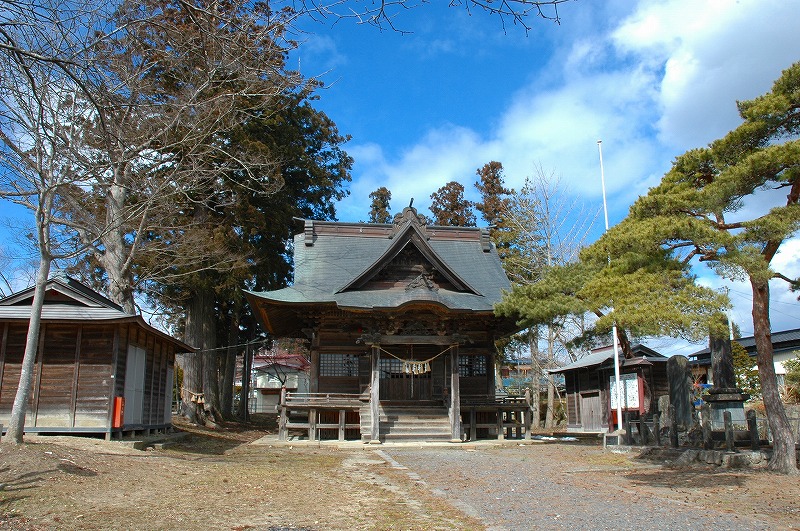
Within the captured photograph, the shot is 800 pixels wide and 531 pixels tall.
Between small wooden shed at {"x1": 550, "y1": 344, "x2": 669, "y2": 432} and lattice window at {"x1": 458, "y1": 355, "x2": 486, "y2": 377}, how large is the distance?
5.18 meters

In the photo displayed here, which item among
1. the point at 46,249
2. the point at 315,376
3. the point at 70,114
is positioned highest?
the point at 70,114

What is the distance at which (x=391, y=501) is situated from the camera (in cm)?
→ 809

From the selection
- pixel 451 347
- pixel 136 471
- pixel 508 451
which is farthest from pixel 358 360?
pixel 136 471

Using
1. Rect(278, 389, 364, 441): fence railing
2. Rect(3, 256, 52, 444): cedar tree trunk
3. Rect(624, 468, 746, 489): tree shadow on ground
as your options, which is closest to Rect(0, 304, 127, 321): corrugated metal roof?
Rect(3, 256, 52, 444): cedar tree trunk

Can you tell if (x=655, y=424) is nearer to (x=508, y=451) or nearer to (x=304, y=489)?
(x=508, y=451)

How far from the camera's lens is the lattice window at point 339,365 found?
70.0 ft

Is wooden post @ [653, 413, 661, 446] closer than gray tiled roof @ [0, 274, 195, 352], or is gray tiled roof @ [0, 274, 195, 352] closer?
A: gray tiled roof @ [0, 274, 195, 352]

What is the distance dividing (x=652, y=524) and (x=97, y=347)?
1222cm

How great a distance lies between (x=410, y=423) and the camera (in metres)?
19.7

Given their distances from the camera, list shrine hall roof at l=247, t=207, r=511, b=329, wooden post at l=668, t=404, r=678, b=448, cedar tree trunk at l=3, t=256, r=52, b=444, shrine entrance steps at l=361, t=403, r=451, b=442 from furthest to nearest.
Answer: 1. shrine hall roof at l=247, t=207, r=511, b=329
2. shrine entrance steps at l=361, t=403, r=451, b=442
3. wooden post at l=668, t=404, r=678, b=448
4. cedar tree trunk at l=3, t=256, r=52, b=444

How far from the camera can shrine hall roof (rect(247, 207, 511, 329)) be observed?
64.5 ft

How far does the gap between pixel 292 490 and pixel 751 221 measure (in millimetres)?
8931

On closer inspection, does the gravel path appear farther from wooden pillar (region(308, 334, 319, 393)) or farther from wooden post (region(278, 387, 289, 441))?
wooden pillar (region(308, 334, 319, 393))

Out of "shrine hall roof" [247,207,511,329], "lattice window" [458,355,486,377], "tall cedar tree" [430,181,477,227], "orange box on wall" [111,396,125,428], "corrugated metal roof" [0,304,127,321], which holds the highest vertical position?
"tall cedar tree" [430,181,477,227]
